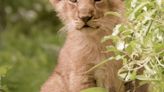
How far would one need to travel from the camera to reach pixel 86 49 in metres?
7.88

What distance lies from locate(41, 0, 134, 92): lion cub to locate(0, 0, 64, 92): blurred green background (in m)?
4.11

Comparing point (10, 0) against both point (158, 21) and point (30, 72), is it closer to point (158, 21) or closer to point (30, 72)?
point (30, 72)

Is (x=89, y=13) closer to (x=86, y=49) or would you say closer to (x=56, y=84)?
(x=86, y=49)

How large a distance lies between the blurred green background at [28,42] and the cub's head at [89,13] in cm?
459

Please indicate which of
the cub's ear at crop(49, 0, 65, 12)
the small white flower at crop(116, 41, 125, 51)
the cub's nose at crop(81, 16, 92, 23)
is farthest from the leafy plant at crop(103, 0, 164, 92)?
the cub's ear at crop(49, 0, 65, 12)

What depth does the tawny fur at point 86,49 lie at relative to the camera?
7.20 meters

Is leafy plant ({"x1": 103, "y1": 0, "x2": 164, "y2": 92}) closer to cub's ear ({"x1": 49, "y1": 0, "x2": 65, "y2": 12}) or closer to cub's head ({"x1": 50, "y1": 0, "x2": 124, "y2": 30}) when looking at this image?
cub's head ({"x1": 50, "y1": 0, "x2": 124, "y2": 30})

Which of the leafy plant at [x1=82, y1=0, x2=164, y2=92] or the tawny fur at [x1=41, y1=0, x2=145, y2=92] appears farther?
the tawny fur at [x1=41, y1=0, x2=145, y2=92]

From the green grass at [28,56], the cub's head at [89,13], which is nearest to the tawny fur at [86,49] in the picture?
the cub's head at [89,13]

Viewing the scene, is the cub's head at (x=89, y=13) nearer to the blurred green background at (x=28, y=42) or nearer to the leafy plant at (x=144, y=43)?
the leafy plant at (x=144, y=43)

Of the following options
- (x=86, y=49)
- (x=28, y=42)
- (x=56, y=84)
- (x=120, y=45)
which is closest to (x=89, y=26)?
(x=86, y=49)

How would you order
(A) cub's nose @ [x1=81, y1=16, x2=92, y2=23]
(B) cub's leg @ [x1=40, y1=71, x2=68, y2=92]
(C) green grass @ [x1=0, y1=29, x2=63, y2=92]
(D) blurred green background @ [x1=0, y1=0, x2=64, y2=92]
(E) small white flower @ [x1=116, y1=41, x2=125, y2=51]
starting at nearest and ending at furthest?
1. (E) small white flower @ [x1=116, y1=41, x2=125, y2=51]
2. (A) cub's nose @ [x1=81, y1=16, x2=92, y2=23]
3. (B) cub's leg @ [x1=40, y1=71, x2=68, y2=92]
4. (C) green grass @ [x1=0, y1=29, x2=63, y2=92]
5. (D) blurred green background @ [x1=0, y1=0, x2=64, y2=92]

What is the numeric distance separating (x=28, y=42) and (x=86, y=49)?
757 centimetres

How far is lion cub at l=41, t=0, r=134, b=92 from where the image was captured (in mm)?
7137
